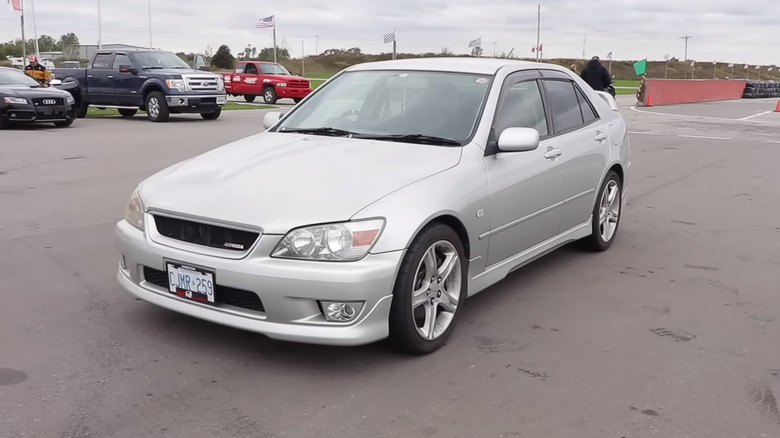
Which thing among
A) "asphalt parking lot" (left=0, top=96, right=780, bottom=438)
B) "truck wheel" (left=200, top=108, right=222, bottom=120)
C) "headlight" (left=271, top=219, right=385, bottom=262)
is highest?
"truck wheel" (left=200, top=108, right=222, bottom=120)

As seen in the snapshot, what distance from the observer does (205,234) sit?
3.78m

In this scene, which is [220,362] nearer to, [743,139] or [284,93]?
[743,139]

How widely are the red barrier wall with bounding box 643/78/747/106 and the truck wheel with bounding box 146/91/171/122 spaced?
2048cm

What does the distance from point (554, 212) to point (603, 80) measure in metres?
11.9

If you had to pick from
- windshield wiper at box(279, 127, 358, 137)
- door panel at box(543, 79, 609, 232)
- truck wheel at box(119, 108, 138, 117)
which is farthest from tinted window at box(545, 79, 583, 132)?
truck wheel at box(119, 108, 138, 117)

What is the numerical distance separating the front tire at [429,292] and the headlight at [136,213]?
1.49 meters

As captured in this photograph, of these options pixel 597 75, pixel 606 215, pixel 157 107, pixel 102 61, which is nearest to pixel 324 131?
pixel 606 215

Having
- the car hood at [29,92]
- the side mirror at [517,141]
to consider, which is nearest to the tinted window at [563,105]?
the side mirror at [517,141]

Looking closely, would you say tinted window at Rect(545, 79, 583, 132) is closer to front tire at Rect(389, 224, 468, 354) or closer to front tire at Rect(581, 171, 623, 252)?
front tire at Rect(581, 171, 623, 252)

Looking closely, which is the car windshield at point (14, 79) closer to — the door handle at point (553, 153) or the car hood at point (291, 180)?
the car hood at point (291, 180)

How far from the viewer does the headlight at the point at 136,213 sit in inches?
162

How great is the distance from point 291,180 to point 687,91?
116 feet

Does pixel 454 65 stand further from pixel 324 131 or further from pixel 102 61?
pixel 102 61

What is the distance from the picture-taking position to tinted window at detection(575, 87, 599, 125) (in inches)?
238
